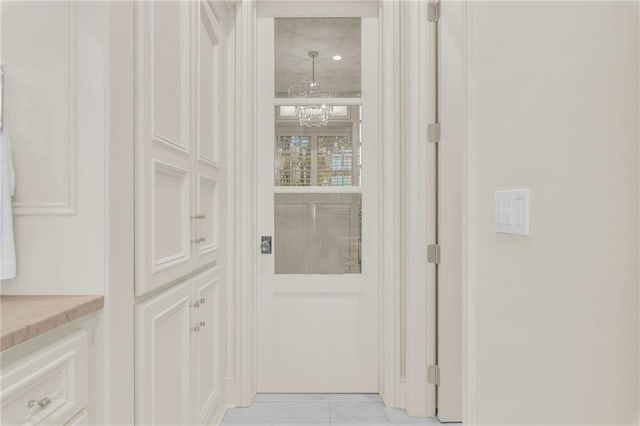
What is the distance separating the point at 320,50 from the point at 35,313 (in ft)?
6.79

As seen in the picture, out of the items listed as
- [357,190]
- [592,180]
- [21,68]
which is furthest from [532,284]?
[357,190]

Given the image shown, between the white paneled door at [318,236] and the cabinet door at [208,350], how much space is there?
1.35ft

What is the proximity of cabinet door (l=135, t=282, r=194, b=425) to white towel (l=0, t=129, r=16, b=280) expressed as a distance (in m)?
0.34

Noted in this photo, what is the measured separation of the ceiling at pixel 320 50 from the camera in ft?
7.86

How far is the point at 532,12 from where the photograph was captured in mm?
878

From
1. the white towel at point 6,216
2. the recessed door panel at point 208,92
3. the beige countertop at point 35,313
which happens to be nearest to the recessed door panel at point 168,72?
the recessed door panel at point 208,92

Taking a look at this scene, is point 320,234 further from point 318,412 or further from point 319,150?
point 318,412

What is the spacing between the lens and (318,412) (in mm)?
2152

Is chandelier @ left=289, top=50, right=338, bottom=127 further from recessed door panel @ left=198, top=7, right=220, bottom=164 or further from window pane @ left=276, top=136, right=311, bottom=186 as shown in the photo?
recessed door panel @ left=198, top=7, right=220, bottom=164

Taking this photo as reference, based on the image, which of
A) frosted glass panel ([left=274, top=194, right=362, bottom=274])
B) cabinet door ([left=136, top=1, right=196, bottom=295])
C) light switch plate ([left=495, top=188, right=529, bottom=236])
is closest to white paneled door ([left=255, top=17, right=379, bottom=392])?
frosted glass panel ([left=274, top=194, right=362, bottom=274])

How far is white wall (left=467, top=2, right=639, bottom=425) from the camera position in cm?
64

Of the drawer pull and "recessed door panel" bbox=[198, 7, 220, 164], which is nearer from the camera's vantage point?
the drawer pull

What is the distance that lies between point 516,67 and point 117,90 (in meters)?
1.00

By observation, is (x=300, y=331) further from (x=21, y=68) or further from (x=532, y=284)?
(x=21, y=68)
